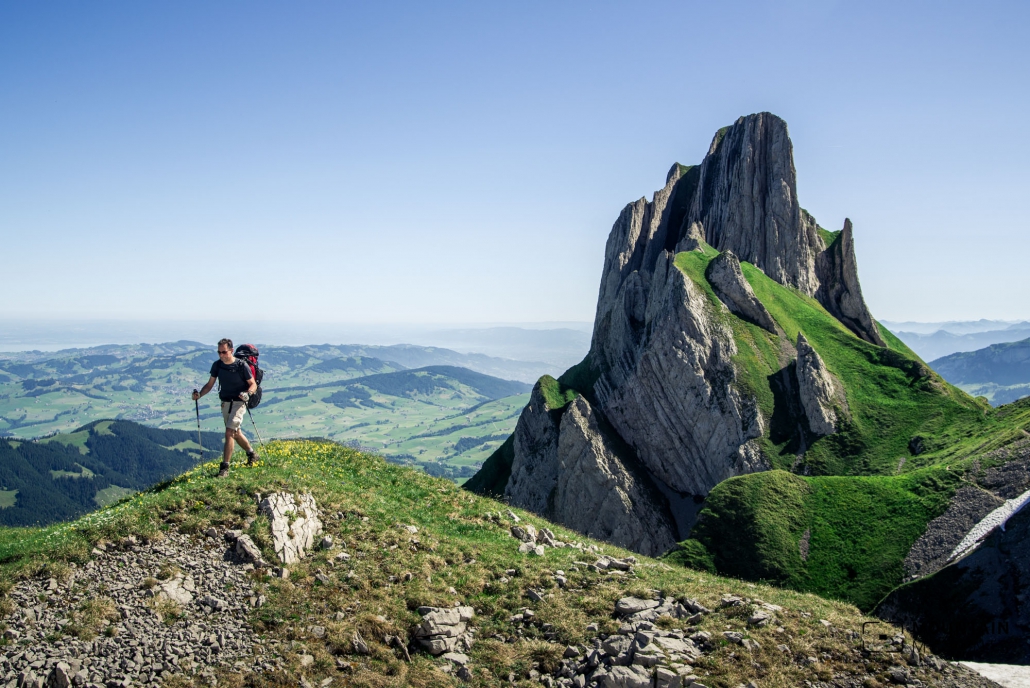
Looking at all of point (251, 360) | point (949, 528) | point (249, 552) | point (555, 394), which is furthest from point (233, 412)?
point (555, 394)

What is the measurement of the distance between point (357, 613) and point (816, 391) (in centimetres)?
6763

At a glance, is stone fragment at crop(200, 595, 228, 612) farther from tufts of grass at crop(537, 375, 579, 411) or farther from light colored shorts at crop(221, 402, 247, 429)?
tufts of grass at crop(537, 375, 579, 411)

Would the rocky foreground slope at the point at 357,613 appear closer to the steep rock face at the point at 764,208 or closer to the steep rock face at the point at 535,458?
the steep rock face at the point at 535,458

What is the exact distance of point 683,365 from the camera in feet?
246

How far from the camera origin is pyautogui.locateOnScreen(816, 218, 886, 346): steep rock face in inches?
3652

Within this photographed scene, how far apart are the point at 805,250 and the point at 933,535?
60741mm

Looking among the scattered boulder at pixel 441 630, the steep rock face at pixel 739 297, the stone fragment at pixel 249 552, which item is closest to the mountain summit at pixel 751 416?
the steep rock face at pixel 739 297

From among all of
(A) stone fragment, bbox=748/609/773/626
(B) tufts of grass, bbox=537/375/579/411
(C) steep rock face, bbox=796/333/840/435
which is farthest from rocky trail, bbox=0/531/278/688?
(B) tufts of grass, bbox=537/375/579/411

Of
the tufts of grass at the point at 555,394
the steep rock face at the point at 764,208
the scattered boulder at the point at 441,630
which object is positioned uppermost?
the steep rock face at the point at 764,208

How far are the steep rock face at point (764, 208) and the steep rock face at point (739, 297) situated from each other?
1683 cm

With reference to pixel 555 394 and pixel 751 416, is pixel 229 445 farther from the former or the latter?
pixel 555 394

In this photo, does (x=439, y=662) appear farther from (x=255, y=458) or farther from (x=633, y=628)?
(x=255, y=458)

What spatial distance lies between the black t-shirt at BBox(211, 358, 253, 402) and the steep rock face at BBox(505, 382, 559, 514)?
2532 inches

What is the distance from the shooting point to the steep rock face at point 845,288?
92.8 meters
